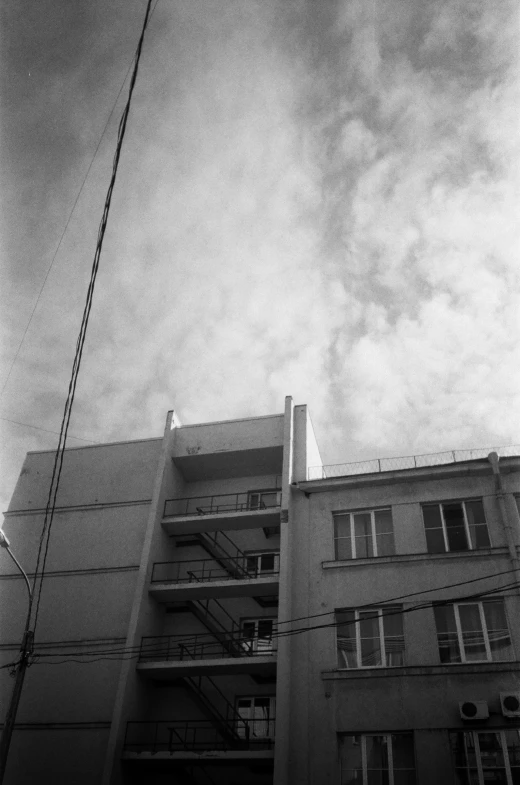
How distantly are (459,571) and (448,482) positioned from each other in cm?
320

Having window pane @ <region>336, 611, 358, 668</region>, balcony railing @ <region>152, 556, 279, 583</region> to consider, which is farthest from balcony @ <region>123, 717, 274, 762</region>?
balcony railing @ <region>152, 556, 279, 583</region>

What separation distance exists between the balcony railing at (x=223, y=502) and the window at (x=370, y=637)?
614cm

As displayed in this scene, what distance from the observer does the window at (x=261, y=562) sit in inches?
931

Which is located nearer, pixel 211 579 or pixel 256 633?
pixel 256 633

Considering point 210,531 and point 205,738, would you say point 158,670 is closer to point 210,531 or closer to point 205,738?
point 205,738

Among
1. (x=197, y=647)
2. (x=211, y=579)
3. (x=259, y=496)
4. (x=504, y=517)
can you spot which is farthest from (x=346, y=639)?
(x=259, y=496)

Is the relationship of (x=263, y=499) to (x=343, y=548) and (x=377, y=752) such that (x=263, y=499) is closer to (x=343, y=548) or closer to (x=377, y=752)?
Answer: (x=343, y=548)

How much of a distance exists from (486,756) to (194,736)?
8.66 m

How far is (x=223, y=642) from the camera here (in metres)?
21.6

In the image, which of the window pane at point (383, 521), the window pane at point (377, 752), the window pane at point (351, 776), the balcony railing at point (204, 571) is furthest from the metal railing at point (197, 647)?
the window pane at point (383, 521)

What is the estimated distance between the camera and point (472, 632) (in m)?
18.8

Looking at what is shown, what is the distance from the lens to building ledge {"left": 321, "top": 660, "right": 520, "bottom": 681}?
1784cm

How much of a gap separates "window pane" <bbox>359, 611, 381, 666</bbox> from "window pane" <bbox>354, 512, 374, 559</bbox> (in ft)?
6.47

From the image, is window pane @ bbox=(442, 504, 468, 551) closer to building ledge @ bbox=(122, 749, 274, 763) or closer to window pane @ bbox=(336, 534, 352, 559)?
window pane @ bbox=(336, 534, 352, 559)
